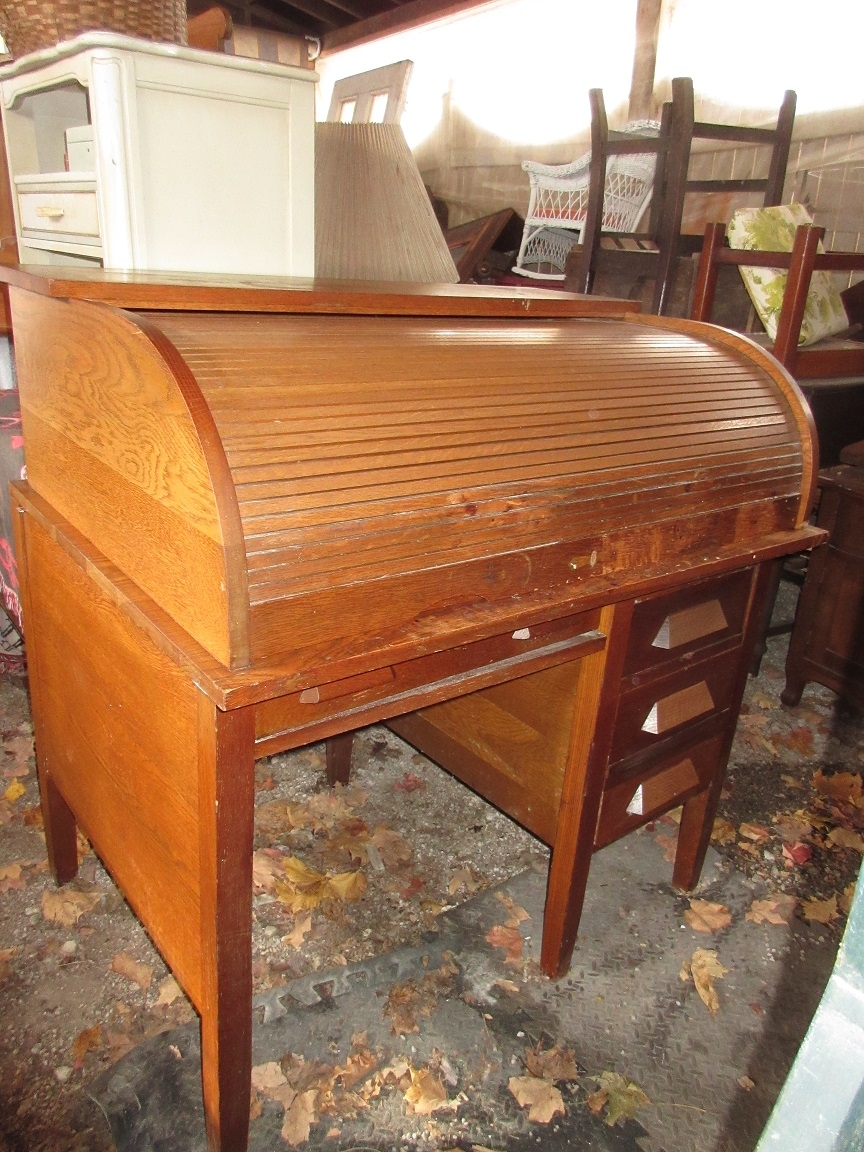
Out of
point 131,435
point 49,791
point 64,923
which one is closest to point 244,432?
point 131,435

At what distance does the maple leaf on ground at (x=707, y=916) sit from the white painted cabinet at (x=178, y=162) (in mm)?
2202

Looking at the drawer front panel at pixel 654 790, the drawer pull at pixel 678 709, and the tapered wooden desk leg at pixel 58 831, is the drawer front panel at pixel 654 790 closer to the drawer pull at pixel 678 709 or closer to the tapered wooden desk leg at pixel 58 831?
the drawer pull at pixel 678 709

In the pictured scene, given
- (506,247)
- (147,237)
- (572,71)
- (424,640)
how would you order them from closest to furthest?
(424,640), (147,237), (572,71), (506,247)

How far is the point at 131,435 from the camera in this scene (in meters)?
1.37

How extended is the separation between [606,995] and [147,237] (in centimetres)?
228

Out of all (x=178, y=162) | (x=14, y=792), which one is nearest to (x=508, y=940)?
(x=14, y=792)

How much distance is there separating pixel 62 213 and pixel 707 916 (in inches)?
108

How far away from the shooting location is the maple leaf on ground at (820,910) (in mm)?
2506

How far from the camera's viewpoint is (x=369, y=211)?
279 centimetres

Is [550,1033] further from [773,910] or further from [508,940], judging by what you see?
[773,910]

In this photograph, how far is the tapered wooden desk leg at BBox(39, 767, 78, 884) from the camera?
7.38 feet

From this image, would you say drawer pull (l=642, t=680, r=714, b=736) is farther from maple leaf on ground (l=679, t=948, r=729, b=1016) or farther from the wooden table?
maple leaf on ground (l=679, t=948, r=729, b=1016)

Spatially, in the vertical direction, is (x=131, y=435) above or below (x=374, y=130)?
below

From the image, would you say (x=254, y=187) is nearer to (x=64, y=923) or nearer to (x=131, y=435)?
(x=131, y=435)
